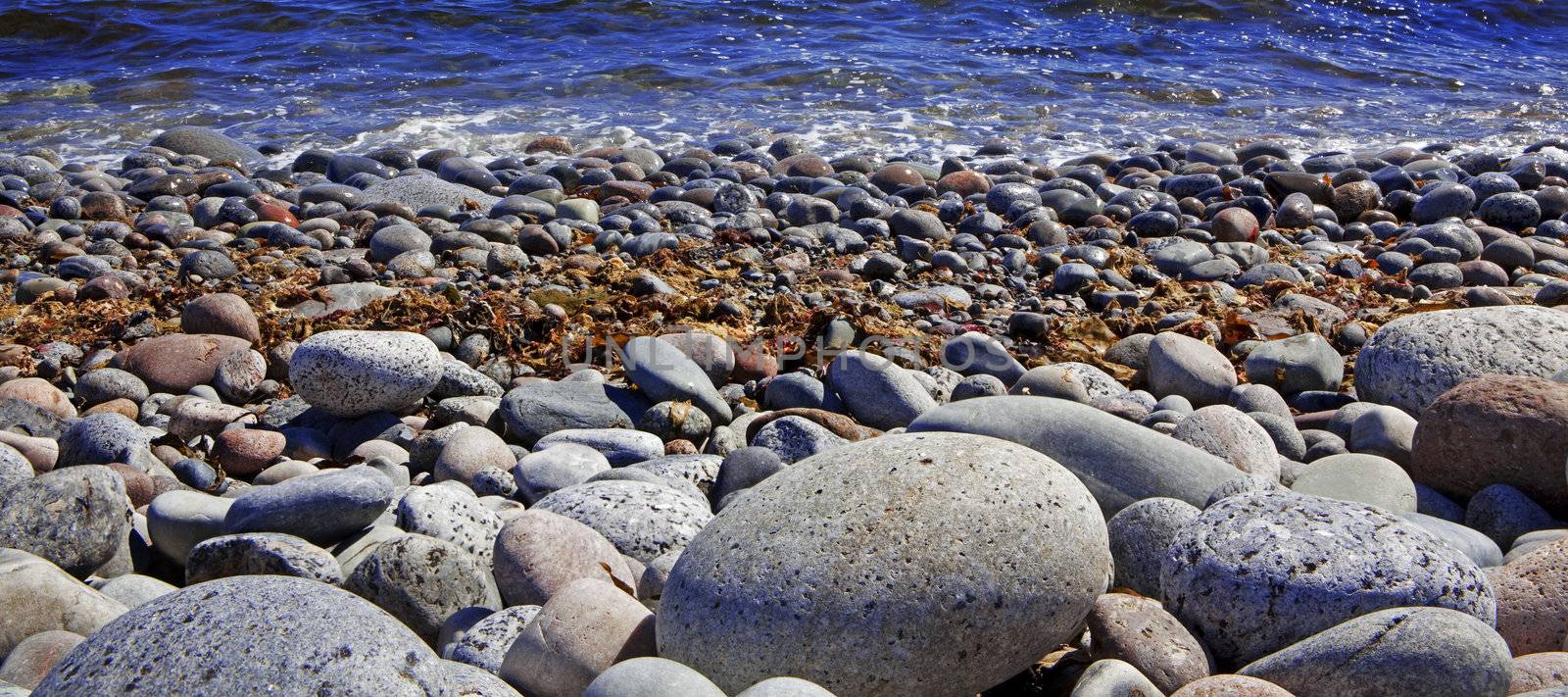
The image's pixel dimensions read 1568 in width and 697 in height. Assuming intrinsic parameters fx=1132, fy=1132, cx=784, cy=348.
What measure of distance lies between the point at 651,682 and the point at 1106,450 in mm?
1786

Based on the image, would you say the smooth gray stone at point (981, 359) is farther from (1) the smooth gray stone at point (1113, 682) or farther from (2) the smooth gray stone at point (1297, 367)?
(1) the smooth gray stone at point (1113, 682)

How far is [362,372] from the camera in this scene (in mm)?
4074

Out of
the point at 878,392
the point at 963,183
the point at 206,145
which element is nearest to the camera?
the point at 878,392

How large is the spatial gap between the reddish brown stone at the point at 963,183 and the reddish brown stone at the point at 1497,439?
487 cm

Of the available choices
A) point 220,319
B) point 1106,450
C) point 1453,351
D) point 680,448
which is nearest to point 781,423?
point 680,448

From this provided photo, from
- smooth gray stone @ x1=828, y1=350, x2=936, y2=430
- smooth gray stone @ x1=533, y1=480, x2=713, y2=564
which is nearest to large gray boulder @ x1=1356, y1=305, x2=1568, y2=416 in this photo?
smooth gray stone @ x1=828, y1=350, x2=936, y2=430

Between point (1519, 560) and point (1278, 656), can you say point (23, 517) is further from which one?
point (1519, 560)

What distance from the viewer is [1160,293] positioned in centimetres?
588

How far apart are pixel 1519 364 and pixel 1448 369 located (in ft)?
0.86

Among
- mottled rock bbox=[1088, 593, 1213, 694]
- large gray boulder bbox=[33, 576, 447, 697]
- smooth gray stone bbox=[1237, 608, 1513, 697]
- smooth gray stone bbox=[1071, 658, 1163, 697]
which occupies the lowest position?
mottled rock bbox=[1088, 593, 1213, 694]

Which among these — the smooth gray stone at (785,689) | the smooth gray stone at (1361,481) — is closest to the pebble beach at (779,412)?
the smooth gray stone at (785,689)

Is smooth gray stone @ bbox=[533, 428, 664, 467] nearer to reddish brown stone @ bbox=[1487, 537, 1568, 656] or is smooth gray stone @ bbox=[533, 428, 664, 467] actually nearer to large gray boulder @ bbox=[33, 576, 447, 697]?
large gray boulder @ bbox=[33, 576, 447, 697]

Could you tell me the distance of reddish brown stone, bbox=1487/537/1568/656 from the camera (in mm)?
2426

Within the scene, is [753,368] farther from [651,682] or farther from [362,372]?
[651,682]
